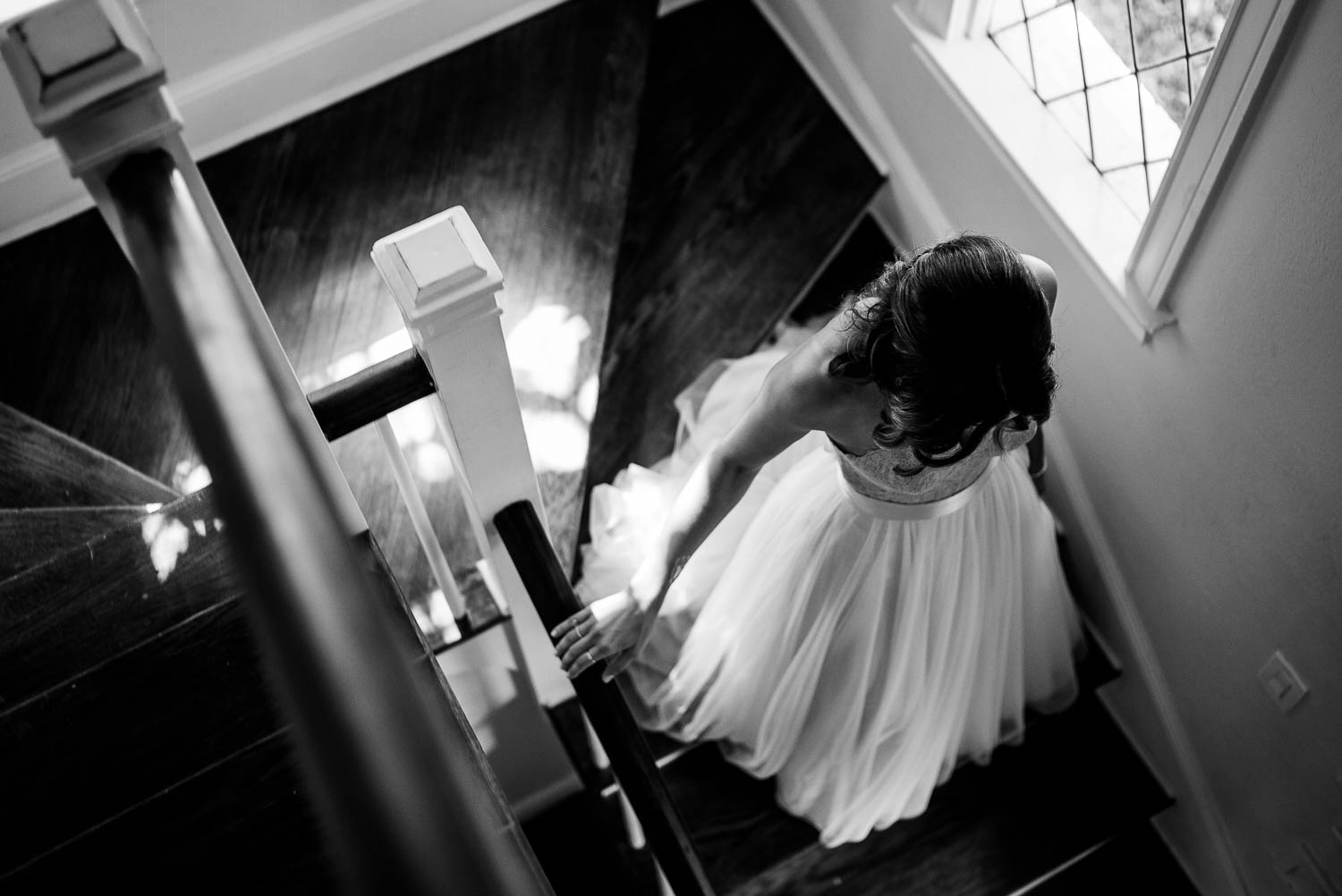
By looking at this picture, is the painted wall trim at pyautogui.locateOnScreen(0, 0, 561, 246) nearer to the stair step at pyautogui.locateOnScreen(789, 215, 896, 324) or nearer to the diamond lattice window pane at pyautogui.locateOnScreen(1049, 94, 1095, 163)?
the stair step at pyautogui.locateOnScreen(789, 215, 896, 324)

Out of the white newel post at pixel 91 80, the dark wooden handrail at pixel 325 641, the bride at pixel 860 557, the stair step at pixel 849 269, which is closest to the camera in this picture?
the dark wooden handrail at pixel 325 641

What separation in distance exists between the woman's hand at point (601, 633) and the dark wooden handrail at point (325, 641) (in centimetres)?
113

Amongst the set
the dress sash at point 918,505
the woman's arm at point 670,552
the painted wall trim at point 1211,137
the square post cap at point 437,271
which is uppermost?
the square post cap at point 437,271

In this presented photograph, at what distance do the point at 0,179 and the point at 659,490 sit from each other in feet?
5.87

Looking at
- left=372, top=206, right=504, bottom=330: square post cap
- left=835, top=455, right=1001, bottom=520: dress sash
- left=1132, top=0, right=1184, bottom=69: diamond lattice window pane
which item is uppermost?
left=1132, top=0, right=1184, bottom=69: diamond lattice window pane

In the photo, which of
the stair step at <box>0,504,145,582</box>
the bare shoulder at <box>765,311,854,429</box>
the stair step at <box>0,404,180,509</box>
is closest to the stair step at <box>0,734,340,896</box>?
the stair step at <box>0,504,145,582</box>

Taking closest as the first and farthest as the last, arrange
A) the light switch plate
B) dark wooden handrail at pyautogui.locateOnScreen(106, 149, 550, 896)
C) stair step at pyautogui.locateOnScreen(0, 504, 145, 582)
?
dark wooden handrail at pyautogui.locateOnScreen(106, 149, 550, 896) → stair step at pyautogui.locateOnScreen(0, 504, 145, 582) → the light switch plate

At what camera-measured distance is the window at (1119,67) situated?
216 cm

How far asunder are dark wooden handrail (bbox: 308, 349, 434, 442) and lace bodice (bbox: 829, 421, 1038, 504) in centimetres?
73

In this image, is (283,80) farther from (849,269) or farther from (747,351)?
(849,269)

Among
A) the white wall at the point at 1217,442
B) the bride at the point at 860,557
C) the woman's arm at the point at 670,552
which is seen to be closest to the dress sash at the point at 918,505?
the bride at the point at 860,557

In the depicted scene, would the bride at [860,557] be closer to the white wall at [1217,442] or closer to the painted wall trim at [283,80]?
the white wall at [1217,442]

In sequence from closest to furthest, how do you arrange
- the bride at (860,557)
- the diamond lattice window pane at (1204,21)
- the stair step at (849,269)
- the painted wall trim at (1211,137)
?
1. the bride at (860,557)
2. the painted wall trim at (1211,137)
3. the diamond lattice window pane at (1204,21)
4. the stair step at (849,269)

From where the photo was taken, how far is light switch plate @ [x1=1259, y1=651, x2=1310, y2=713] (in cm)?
227
